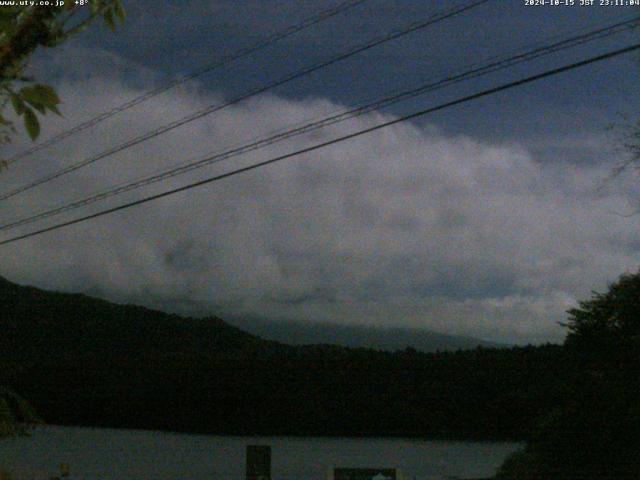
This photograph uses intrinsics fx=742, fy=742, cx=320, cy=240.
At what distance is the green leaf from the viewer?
255 centimetres

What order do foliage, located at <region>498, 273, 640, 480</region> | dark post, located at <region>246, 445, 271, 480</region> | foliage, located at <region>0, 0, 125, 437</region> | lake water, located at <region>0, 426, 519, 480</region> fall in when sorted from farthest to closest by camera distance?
lake water, located at <region>0, 426, 519, 480</region>
foliage, located at <region>498, 273, 640, 480</region>
dark post, located at <region>246, 445, 271, 480</region>
foliage, located at <region>0, 0, 125, 437</region>

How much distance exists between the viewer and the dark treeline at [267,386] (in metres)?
14.6

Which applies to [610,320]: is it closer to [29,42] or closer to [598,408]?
[598,408]

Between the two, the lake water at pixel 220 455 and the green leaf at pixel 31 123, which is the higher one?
the green leaf at pixel 31 123

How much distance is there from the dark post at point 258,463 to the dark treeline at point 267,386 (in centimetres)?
642

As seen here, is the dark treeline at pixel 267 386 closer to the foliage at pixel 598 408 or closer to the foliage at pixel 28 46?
the foliage at pixel 598 408

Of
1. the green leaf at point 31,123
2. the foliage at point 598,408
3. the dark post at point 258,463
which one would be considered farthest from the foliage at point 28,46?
the foliage at point 598,408

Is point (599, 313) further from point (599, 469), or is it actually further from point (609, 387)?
point (599, 469)

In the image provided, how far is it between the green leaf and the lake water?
11.9 metres

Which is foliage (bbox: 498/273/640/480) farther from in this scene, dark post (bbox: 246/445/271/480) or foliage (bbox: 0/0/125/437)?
foliage (bbox: 0/0/125/437)

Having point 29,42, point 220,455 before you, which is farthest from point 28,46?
point 220,455

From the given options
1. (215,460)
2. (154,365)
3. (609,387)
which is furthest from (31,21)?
(154,365)

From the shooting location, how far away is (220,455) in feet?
52.4

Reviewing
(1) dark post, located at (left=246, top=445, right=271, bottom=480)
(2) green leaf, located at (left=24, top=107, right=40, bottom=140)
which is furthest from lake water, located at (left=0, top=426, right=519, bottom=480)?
(2) green leaf, located at (left=24, top=107, right=40, bottom=140)
